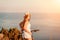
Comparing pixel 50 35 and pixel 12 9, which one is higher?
pixel 12 9

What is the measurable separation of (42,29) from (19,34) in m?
0.33

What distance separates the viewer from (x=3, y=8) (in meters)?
3.12

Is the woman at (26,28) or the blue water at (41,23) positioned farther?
the blue water at (41,23)

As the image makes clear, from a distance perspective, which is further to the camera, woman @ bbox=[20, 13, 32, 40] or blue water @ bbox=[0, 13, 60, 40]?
blue water @ bbox=[0, 13, 60, 40]

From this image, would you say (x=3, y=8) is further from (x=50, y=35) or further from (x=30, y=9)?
(x=50, y=35)

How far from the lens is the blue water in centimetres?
308

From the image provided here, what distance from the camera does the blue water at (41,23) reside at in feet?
10.1

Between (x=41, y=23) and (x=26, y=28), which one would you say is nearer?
(x=26, y=28)

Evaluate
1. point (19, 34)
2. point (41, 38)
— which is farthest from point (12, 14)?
point (41, 38)

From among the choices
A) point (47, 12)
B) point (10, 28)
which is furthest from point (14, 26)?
point (47, 12)

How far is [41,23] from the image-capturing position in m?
3.11

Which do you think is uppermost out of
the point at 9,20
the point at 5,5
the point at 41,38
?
the point at 5,5

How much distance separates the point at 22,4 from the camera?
3135mm

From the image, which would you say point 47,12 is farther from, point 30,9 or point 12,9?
point 12,9
